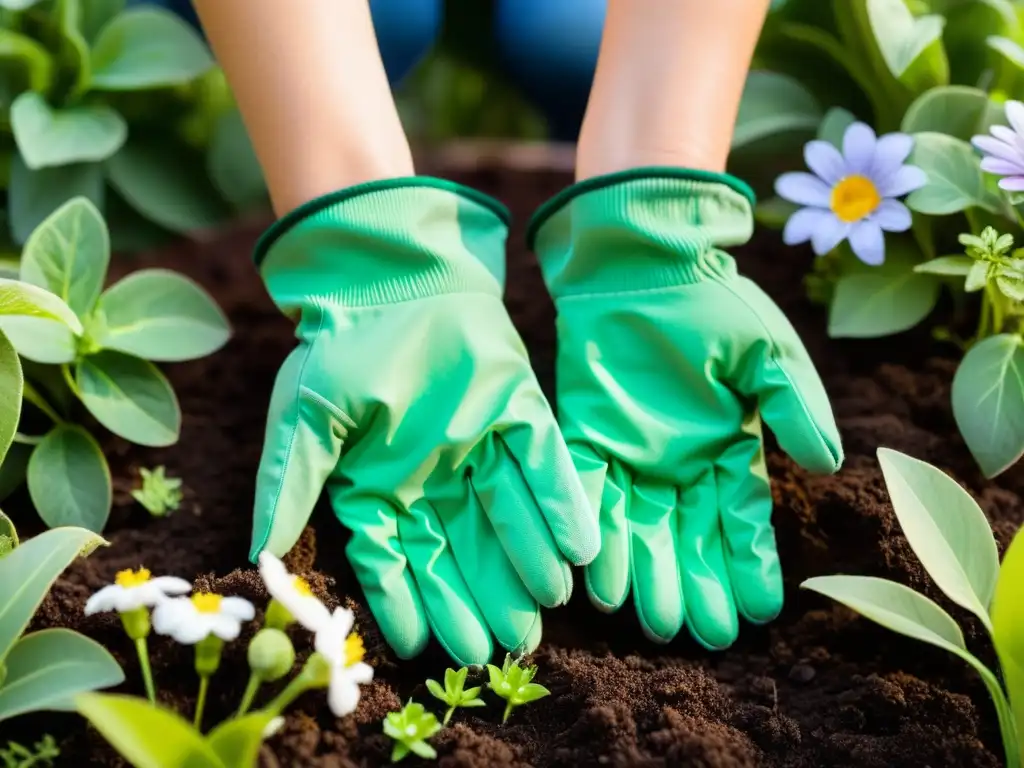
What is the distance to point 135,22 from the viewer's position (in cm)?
140

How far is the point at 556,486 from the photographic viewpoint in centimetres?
89

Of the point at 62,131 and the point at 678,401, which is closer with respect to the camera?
the point at 678,401

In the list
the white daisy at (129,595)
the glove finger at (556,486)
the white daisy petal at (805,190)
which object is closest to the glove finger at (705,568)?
the glove finger at (556,486)

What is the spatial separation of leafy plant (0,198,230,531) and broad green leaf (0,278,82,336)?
0.42ft

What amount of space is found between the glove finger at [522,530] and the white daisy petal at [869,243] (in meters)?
0.48

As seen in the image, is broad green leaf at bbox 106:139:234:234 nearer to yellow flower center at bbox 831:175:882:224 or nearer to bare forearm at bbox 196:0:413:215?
bare forearm at bbox 196:0:413:215

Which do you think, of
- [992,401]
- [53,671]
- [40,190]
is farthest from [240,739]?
[40,190]

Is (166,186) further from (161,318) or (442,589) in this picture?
(442,589)

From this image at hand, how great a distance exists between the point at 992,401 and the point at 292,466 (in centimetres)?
73

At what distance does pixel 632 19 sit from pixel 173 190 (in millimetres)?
830

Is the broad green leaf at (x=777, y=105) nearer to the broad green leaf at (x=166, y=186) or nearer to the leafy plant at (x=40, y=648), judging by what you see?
the broad green leaf at (x=166, y=186)

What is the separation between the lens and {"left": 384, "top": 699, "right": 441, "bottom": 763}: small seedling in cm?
75

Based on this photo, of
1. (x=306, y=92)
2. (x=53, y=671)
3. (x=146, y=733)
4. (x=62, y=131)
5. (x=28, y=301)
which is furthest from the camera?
(x=62, y=131)

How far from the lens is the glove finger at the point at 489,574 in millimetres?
873
